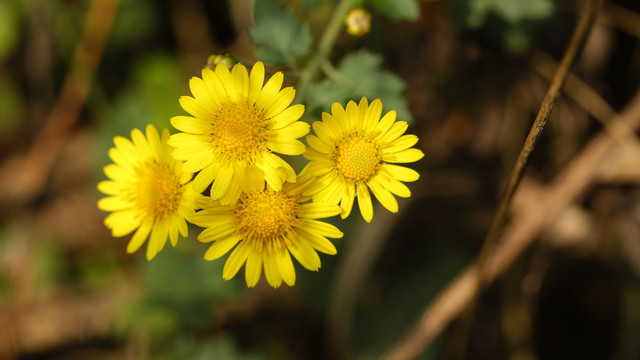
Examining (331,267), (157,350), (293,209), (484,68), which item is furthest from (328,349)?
(484,68)

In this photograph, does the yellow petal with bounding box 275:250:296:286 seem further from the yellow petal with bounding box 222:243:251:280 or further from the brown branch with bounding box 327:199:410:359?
the brown branch with bounding box 327:199:410:359

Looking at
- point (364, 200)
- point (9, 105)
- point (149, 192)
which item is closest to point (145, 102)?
point (9, 105)

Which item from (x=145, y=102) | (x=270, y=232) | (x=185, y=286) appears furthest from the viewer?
(x=145, y=102)

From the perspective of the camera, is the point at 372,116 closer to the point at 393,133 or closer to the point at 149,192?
the point at 393,133

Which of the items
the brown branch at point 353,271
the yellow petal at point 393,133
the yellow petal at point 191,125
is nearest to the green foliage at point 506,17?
the yellow petal at point 393,133

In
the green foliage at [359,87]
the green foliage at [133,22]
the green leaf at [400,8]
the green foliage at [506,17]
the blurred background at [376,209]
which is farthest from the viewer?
the green foliage at [133,22]

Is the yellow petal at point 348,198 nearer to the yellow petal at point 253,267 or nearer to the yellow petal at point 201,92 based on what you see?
the yellow petal at point 253,267
